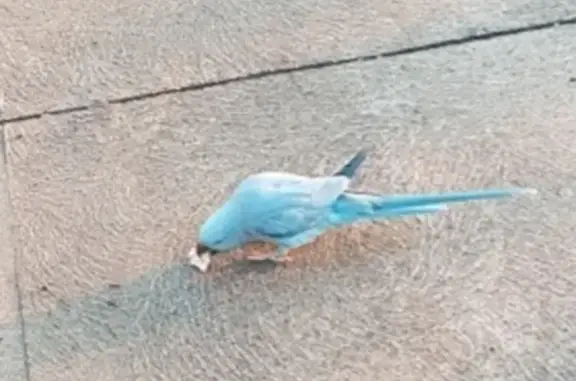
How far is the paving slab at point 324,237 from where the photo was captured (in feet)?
7.54

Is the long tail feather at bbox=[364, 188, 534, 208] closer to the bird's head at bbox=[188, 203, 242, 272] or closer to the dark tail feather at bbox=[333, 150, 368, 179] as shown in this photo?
the dark tail feather at bbox=[333, 150, 368, 179]

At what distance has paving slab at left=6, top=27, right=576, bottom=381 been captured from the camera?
230 cm

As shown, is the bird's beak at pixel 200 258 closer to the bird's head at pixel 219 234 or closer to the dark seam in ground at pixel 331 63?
the bird's head at pixel 219 234

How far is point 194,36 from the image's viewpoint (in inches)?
115

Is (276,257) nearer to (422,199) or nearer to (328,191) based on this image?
(328,191)

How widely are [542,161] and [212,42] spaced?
824 millimetres

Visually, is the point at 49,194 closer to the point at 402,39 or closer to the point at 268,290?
the point at 268,290

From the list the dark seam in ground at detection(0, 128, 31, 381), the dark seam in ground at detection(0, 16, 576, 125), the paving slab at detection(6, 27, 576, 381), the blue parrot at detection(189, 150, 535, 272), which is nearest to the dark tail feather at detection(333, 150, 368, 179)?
the blue parrot at detection(189, 150, 535, 272)

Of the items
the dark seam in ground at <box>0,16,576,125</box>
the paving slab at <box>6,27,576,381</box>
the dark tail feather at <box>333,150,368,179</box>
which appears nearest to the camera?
the paving slab at <box>6,27,576,381</box>

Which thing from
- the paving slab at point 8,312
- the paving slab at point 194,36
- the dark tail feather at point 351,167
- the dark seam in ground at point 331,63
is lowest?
the paving slab at point 8,312

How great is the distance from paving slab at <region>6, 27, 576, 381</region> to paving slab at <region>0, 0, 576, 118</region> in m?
0.06

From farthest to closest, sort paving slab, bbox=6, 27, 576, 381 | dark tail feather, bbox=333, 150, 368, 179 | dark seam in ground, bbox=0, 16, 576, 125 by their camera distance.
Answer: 1. dark seam in ground, bbox=0, 16, 576, 125
2. dark tail feather, bbox=333, 150, 368, 179
3. paving slab, bbox=6, 27, 576, 381

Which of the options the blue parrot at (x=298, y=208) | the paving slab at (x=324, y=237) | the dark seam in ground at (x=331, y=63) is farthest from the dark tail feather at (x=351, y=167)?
the dark seam in ground at (x=331, y=63)

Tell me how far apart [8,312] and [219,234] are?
1.44 ft
